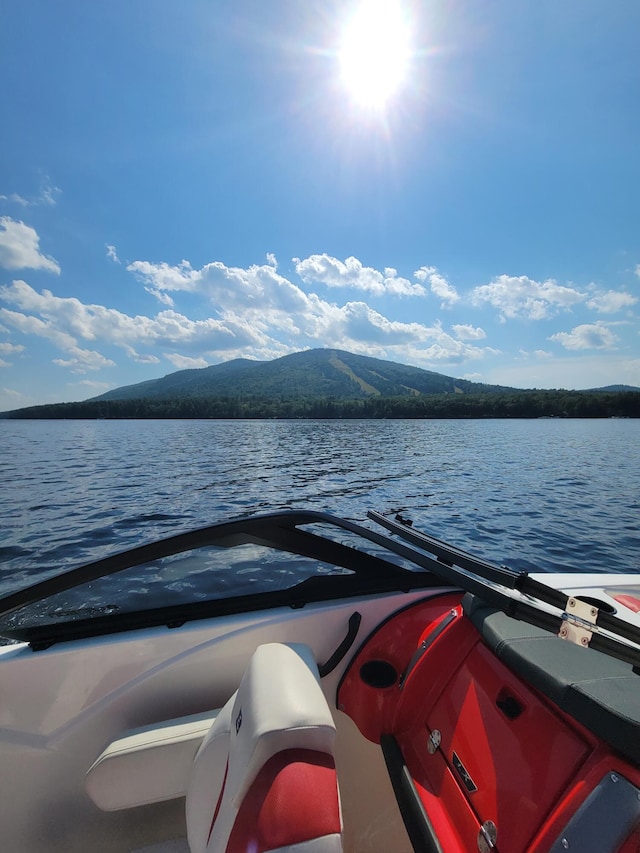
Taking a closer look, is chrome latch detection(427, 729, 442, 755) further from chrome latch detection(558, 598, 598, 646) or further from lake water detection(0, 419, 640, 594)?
lake water detection(0, 419, 640, 594)

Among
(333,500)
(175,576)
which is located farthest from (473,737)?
(333,500)

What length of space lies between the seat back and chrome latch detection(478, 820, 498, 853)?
639 mm

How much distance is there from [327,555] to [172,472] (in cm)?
1513

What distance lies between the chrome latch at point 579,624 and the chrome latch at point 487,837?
70 cm

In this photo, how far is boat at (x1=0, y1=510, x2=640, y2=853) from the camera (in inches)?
50.0

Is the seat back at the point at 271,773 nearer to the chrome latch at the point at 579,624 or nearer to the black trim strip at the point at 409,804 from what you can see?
the black trim strip at the point at 409,804

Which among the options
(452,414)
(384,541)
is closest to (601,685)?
(384,541)

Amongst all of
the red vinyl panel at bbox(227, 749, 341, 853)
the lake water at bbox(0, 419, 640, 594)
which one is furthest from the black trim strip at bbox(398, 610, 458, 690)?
the lake water at bbox(0, 419, 640, 594)

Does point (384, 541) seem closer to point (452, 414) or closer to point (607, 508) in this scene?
point (607, 508)

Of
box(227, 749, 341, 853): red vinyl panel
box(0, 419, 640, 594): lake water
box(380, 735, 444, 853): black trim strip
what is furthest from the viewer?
box(0, 419, 640, 594): lake water

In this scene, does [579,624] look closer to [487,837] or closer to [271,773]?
[487,837]

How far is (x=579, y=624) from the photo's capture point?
1416 mm

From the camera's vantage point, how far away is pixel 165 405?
88812 mm

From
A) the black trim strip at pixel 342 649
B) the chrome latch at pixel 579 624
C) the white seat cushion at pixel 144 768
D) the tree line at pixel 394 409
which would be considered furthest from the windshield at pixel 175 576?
the tree line at pixel 394 409
